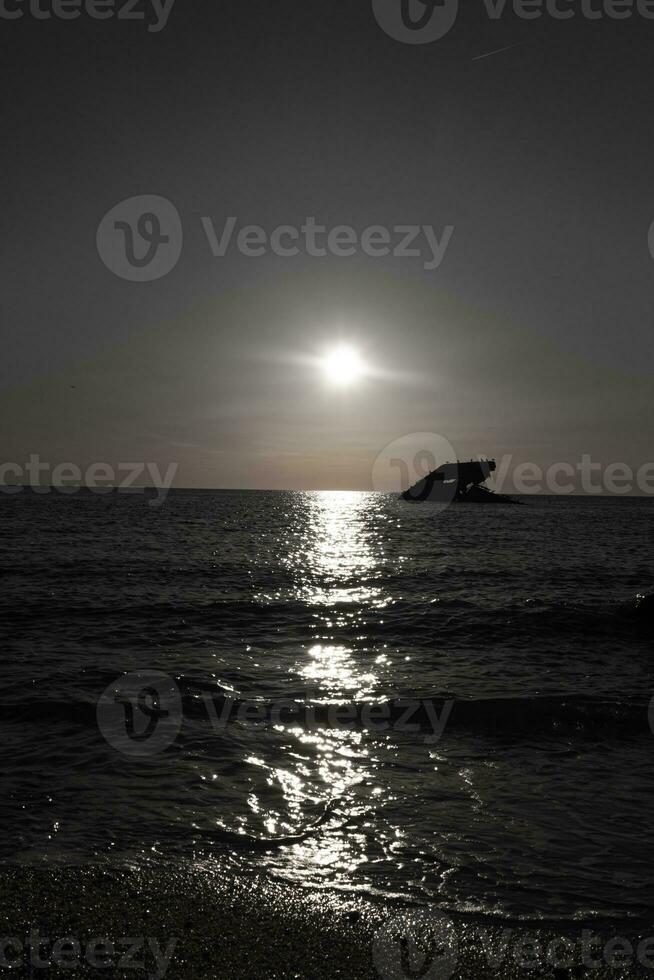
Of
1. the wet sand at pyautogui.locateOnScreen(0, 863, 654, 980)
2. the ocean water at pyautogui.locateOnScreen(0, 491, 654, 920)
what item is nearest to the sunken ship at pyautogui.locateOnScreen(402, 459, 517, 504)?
the ocean water at pyautogui.locateOnScreen(0, 491, 654, 920)

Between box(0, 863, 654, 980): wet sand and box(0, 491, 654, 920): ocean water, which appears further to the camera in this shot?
box(0, 491, 654, 920): ocean water

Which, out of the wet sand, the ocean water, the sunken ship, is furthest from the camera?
the sunken ship

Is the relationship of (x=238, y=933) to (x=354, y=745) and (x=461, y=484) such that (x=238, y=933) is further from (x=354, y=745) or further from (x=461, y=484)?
(x=461, y=484)

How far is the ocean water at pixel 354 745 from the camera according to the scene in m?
5.29

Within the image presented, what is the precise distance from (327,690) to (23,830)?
18.0 ft

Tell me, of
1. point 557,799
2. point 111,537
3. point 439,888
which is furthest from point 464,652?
point 111,537

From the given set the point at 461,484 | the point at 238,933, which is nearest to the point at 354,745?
the point at 238,933

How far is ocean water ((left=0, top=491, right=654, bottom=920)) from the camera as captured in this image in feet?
17.3

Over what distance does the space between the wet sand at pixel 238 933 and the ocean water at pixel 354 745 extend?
285 mm

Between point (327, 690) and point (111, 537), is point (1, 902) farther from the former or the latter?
point (111, 537)

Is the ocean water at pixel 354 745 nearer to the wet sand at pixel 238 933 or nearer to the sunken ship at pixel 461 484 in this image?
the wet sand at pixel 238 933

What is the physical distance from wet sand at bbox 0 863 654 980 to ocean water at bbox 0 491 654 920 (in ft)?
0.94

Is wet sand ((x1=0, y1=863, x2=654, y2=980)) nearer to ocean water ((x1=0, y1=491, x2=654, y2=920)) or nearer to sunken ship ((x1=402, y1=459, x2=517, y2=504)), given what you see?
ocean water ((x1=0, y1=491, x2=654, y2=920))

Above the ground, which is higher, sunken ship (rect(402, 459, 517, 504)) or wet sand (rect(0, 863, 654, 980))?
sunken ship (rect(402, 459, 517, 504))
